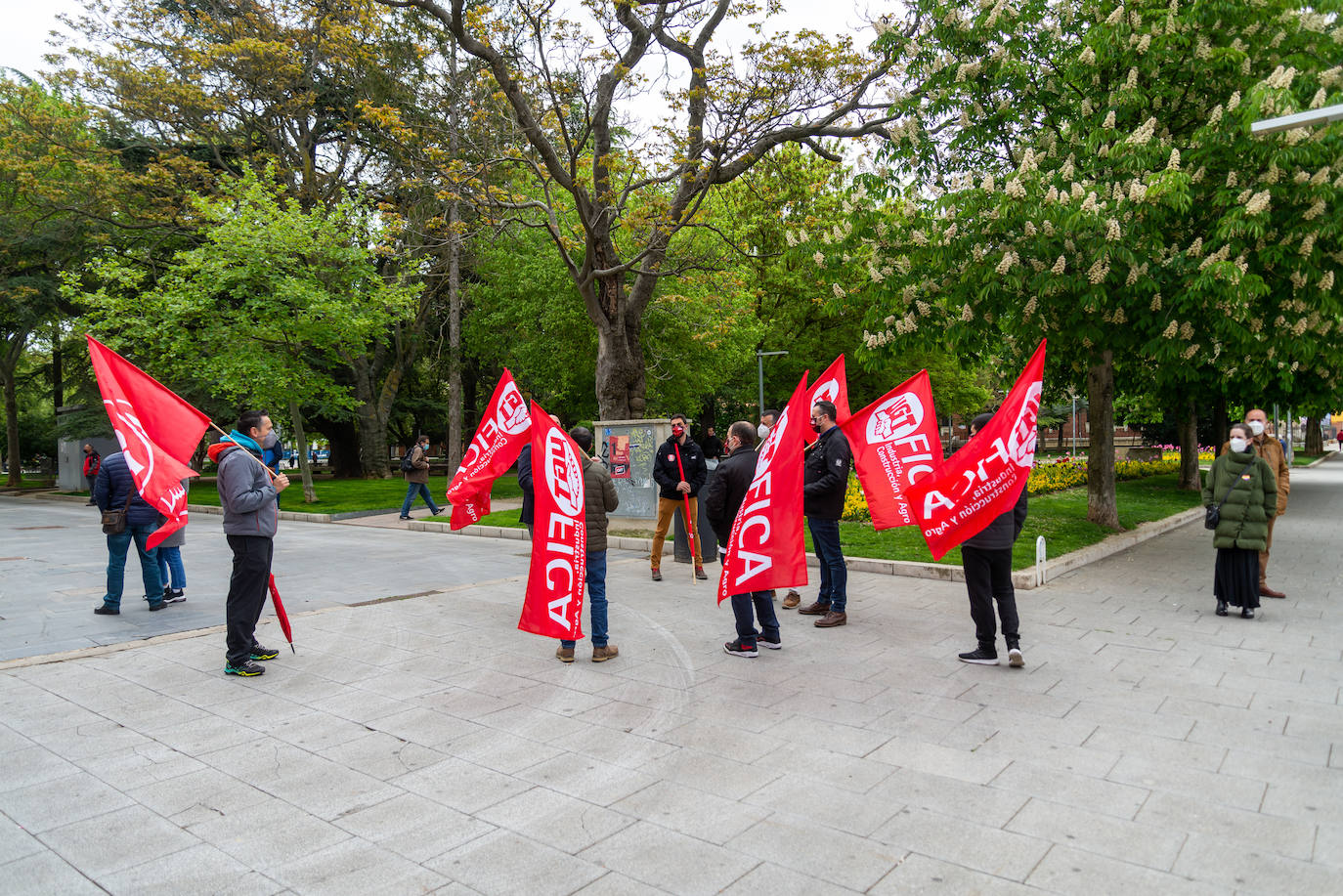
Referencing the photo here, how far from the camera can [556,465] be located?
668 cm

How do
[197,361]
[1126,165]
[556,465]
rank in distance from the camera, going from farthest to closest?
1. [197,361]
2. [1126,165]
3. [556,465]

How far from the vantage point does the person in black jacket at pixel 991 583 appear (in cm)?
652

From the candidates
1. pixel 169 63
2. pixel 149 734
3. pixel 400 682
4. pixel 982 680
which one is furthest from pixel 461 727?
pixel 169 63

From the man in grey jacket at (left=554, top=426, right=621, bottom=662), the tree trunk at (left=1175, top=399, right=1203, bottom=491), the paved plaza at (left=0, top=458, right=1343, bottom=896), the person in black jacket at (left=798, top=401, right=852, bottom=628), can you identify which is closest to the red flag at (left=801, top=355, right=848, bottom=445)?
the person in black jacket at (left=798, top=401, right=852, bottom=628)

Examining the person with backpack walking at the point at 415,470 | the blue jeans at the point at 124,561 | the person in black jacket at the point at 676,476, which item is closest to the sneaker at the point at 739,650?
the person in black jacket at the point at 676,476

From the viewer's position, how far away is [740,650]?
23.0ft

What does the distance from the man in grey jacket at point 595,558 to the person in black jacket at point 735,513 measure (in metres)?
1.01

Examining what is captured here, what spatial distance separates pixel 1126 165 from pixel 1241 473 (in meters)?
4.05

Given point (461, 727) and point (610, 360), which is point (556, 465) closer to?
point (461, 727)

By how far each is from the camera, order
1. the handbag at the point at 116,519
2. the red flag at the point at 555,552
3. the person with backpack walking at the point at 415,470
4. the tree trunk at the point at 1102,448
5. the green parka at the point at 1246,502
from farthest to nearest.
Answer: the person with backpack walking at the point at 415,470
the tree trunk at the point at 1102,448
the handbag at the point at 116,519
the green parka at the point at 1246,502
the red flag at the point at 555,552

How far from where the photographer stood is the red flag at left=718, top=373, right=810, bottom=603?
21.7 feet

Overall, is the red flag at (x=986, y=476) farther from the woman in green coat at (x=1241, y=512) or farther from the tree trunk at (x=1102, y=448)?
the tree trunk at (x=1102, y=448)

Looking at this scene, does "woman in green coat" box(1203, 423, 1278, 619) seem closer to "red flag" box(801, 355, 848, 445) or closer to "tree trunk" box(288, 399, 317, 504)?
"red flag" box(801, 355, 848, 445)

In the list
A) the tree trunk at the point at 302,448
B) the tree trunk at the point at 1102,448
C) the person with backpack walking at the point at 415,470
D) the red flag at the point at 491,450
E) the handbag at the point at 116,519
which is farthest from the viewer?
the tree trunk at the point at 302,448
